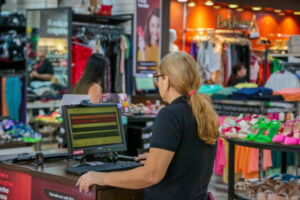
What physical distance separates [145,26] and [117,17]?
571 millimetres

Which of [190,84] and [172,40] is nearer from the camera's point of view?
[190,84]

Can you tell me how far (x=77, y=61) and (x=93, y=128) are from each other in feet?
19.5


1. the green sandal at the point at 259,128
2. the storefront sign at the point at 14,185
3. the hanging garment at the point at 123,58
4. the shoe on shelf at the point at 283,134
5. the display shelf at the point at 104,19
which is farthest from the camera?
the hanging garment at the point at 123,58

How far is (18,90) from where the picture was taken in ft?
32.2

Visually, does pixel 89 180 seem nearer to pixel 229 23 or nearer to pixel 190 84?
pixel 190 84

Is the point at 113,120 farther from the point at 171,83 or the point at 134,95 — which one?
the point at 134,95

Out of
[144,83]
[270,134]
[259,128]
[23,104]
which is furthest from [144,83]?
[270,134]

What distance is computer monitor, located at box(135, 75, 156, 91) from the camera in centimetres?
995

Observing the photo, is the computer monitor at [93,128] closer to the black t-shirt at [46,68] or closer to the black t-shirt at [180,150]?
the black t-shirt at [180,150]

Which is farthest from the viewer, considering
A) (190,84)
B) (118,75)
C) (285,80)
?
(118,75)

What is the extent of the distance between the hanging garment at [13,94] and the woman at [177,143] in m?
7.26

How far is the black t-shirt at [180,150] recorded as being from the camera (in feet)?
8.71

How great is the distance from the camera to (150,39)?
1015 cm

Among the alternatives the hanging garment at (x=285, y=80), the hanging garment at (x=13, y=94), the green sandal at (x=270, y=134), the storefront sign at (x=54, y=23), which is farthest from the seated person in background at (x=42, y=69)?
the green sandal at (x=270, y=134)
